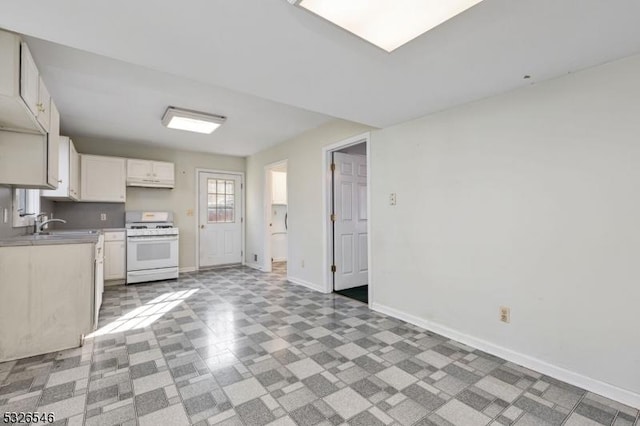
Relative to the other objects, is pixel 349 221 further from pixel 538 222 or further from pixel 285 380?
pixel 285 380

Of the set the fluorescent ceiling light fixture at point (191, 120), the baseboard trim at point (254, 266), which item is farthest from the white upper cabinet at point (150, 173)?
the baseboard trim at point (254, 266)

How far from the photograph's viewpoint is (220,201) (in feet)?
20.9

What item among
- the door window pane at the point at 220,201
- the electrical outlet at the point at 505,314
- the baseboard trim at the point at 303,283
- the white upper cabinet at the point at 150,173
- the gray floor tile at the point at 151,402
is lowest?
the gray floor tile at the point at 151,402

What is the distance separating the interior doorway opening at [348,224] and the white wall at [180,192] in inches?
120

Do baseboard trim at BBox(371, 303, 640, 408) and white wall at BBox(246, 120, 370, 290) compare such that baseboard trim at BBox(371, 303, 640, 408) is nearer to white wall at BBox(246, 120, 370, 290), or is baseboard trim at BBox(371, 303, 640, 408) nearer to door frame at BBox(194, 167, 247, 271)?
white wall at BBox(246, 120, 370, 290)

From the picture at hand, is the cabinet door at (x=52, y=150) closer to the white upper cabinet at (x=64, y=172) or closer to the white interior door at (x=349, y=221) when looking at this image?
the white upper cabinet at (x=64, y=172)

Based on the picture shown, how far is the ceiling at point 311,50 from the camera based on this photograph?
1.52 meters

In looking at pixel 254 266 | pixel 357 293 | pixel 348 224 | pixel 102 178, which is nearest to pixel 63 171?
pixel 102 178

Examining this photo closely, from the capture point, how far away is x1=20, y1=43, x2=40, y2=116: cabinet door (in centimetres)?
197

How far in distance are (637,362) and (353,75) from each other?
255 cm

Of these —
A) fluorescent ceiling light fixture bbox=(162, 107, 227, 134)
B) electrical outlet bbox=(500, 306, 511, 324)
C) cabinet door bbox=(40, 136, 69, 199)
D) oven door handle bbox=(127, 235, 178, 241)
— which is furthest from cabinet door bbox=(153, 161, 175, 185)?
electrical outlet bbox=(500, 306, 511, 324)

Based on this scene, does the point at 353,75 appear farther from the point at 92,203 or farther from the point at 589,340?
the point at 92,203

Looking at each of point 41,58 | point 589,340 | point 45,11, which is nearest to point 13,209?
point 41,58

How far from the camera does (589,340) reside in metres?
2.01
